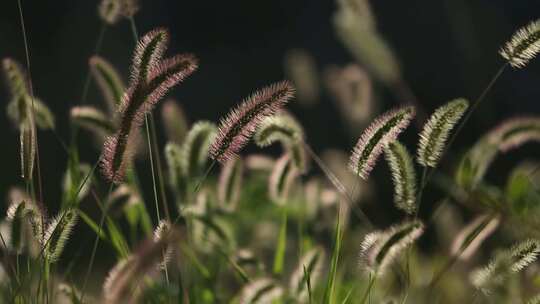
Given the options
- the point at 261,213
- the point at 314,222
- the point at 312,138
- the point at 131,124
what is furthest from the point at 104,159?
the point at 312,138

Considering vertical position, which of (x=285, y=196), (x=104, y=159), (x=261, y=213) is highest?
(x=104, y=159)

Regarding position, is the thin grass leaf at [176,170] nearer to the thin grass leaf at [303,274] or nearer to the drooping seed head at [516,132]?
the thin grass leaf at [303,274]

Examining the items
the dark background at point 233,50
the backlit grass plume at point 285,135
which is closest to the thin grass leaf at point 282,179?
the backlit grass plume at point 285,135

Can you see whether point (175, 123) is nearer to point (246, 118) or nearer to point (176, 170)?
point (176, 170)

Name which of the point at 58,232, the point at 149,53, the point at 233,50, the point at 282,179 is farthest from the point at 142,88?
the point at 233,50

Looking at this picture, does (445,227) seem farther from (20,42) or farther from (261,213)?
(20,42)

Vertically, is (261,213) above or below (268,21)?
below
